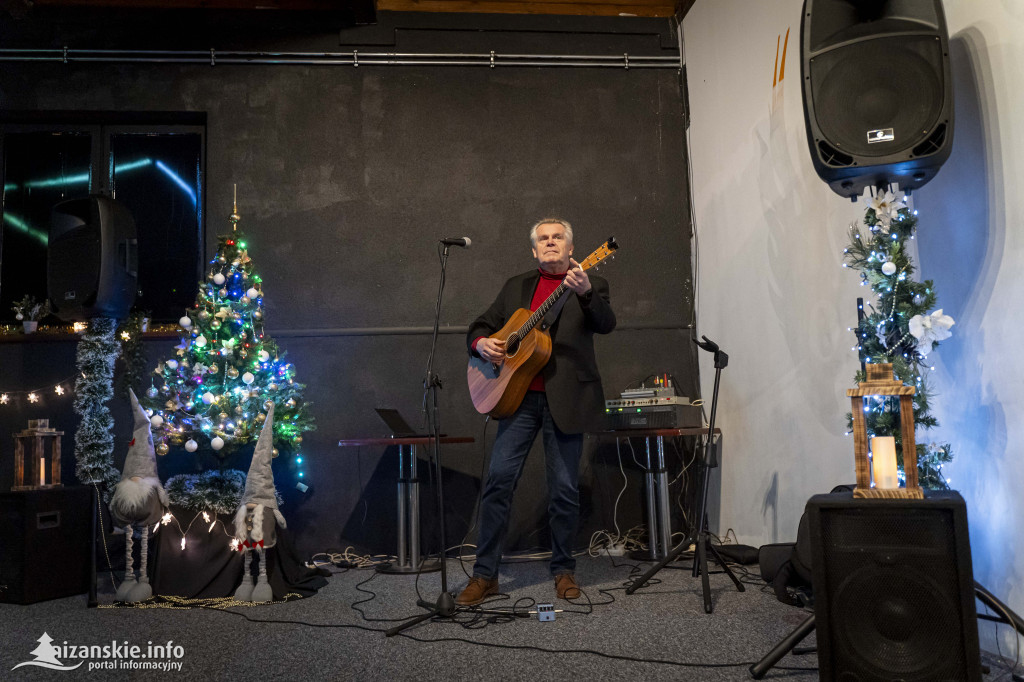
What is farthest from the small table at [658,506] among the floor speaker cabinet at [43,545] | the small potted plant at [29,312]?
the small potted plant at [29,312]

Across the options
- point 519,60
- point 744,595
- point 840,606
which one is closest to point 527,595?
point 744,595

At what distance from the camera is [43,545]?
363 cm

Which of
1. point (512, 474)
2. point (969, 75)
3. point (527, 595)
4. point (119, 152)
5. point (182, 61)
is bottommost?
point (527, 595)

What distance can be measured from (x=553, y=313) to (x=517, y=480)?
799 mm

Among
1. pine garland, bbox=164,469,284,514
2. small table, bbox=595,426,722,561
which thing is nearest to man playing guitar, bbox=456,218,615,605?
small table, bbox=595,426,722,561

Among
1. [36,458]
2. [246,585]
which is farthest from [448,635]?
[36,458]

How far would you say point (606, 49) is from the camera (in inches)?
212

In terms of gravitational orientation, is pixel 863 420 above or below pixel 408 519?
above

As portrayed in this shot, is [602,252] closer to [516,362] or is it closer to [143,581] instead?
[516,362]

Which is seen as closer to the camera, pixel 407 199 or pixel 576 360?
pixel 576 360

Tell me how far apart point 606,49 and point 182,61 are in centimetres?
295

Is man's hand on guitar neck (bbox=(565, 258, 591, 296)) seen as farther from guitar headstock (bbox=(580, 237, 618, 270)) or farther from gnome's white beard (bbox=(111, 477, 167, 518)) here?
gnome's white beard (bbox=(111, 477, 167, 518))

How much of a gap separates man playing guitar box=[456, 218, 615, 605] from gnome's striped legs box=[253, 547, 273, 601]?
973 mm

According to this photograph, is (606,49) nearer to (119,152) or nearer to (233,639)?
(119,152)
